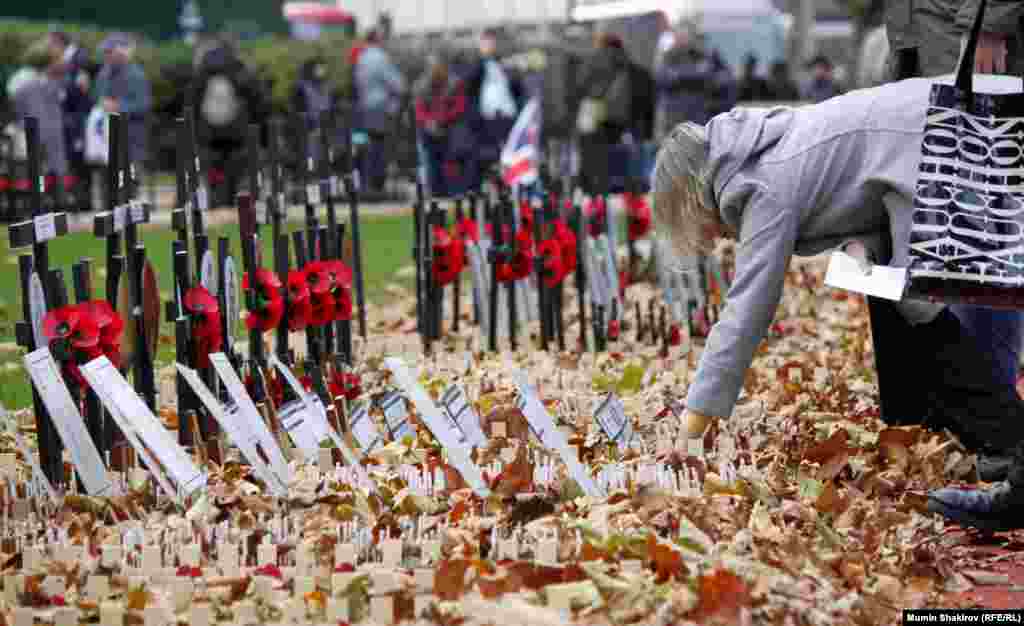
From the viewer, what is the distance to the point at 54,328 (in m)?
4.93

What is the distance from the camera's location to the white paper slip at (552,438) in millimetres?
4773

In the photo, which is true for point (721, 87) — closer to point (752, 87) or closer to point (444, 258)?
point (752, 87)

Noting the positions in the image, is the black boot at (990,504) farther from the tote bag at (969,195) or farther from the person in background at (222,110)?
the person in background at (222,110)

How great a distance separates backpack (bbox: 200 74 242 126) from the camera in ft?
54.1

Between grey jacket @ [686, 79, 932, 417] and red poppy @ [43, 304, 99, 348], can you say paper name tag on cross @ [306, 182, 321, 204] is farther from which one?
grey jacket @ [686, 79, 932, 417]

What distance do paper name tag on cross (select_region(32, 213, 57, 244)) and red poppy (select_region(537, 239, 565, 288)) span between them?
312 cm

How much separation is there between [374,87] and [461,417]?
13.7 metres

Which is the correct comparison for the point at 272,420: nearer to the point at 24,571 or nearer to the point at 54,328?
the point at 54,328

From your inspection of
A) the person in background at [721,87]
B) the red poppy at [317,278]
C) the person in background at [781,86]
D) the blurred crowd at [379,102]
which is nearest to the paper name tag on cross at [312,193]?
the red poppy at [317,278]

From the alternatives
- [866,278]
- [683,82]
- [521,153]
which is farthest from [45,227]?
[683,82]

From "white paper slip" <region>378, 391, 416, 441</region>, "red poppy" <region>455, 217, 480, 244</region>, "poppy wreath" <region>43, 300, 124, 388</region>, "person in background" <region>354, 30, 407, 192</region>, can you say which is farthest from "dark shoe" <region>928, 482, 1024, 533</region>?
"person in background" <region>354, 30, 407, 192</region>

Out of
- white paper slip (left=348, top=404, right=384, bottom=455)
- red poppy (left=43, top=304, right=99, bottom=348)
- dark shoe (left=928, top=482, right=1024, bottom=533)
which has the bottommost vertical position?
dark shoe (left=928, top=482, right=1024, bottom=533)

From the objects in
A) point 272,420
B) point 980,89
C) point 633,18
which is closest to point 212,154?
point 633,18

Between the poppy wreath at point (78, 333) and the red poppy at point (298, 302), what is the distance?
41.7 inches
